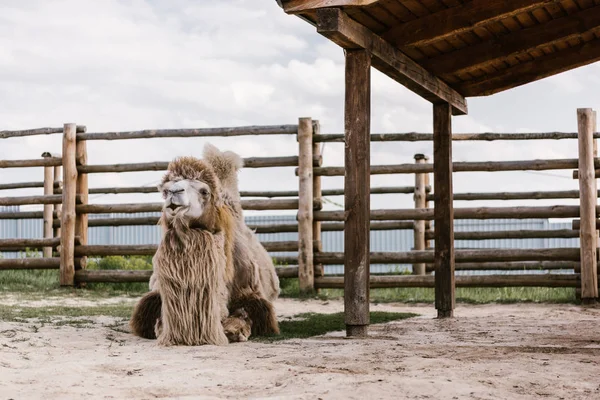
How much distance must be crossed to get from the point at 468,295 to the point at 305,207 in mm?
2373

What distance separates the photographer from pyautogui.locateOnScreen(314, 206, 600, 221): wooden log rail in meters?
10.2

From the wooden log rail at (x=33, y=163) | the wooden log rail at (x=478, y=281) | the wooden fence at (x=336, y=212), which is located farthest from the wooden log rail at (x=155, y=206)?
the wooden log rail at (x=478, y=281)

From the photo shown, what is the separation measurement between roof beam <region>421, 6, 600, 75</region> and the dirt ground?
7.67 feet

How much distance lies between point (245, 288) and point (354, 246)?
2.72ft

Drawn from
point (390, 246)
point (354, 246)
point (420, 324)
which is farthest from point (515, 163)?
point (390, 246)

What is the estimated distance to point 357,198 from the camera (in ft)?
20.1

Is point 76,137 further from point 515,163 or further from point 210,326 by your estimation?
point 210,326

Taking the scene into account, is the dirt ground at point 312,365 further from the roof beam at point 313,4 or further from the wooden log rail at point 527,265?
the wooden log rail at point 527,265

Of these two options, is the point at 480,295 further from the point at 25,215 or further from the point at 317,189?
the point at 25,215

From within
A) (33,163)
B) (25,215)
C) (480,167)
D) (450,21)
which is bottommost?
(25,215)

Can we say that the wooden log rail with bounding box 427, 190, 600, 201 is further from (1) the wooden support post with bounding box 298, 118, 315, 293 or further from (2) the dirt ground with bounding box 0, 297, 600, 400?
(2) the dirt ground with bounding box 0, 297, 600, 400

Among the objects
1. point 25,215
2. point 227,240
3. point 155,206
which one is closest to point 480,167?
point 155,206

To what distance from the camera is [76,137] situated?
1162 centimetres

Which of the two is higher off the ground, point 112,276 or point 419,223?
point 419,223
